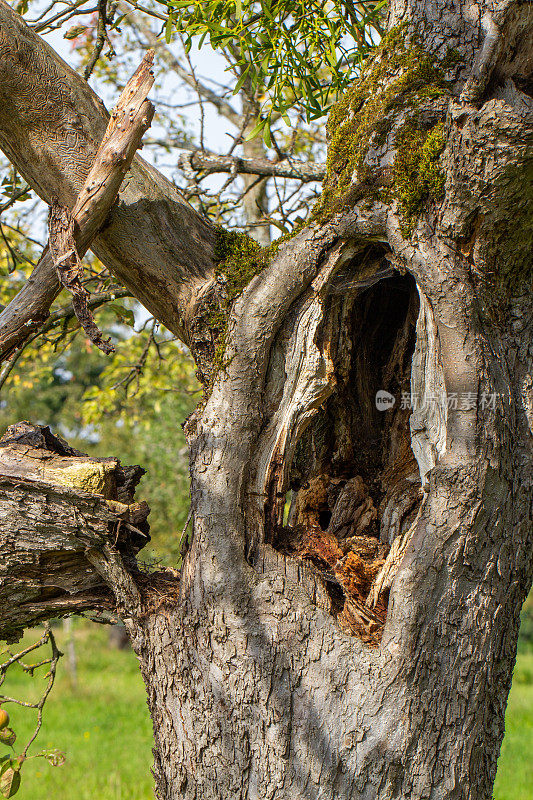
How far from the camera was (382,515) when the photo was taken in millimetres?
2619

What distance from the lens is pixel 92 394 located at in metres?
5.70

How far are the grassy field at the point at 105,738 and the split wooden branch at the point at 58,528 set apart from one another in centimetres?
302

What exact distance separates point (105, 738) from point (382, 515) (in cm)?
689

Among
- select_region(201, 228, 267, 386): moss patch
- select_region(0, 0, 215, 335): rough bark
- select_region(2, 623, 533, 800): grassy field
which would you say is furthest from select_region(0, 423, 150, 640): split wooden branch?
select_region(2, 623, 533, 800): grassy field

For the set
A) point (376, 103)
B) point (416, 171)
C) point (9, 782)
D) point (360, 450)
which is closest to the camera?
point (416, 171)

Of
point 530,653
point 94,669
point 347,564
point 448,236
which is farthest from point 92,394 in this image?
point 530,653

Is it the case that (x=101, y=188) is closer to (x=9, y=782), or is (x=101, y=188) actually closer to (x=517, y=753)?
(x=9, y=782)

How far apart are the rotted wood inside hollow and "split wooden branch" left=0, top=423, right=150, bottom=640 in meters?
0.62

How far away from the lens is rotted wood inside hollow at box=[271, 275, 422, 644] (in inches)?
99.6

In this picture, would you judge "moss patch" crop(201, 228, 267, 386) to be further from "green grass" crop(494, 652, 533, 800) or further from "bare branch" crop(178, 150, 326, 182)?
"green grass" crop(494, 652, 533, 800)

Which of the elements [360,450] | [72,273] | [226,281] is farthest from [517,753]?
[72,273]

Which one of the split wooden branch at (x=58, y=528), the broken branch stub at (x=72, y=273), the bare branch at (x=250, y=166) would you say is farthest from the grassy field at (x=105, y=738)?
the bare branch at (x=250, y=166)

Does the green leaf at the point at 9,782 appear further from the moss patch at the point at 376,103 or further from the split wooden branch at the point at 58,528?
the moss patch at the point at 376,103

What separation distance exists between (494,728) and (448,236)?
5.62ft
